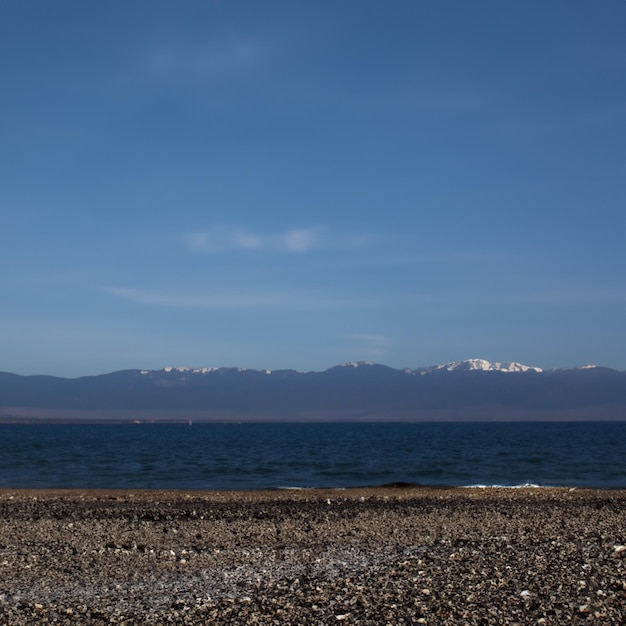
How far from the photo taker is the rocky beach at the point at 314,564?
11.8m

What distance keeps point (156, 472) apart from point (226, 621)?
1755 inches

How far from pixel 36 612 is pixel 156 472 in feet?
142

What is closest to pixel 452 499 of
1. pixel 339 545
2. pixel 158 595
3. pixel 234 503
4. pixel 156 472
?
pixel 234 503

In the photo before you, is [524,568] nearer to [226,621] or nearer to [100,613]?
[226,621]

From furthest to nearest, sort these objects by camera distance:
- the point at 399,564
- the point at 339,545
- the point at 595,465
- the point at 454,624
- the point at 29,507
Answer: the point at 595,465, the point at 29,507, the point at 339,545, the point at 399,564, the point at 454,624

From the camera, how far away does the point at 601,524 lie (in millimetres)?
21641

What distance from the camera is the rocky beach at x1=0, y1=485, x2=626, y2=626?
11.8 m

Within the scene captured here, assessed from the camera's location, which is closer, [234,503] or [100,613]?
[100,613]

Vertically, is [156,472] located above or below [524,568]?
below

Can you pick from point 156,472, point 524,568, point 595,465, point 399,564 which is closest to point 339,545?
point 399,564

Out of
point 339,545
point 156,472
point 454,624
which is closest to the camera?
point 454,624

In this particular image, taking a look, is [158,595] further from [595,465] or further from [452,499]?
[595,465]

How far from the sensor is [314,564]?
15977mm

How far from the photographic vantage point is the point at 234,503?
97.8 ft
